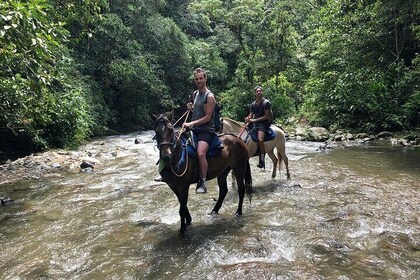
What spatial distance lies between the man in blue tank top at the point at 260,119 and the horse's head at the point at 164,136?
3.99 m

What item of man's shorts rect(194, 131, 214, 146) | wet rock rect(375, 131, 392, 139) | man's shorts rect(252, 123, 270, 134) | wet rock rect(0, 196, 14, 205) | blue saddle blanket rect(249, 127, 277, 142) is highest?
man's shorts rect(194, 131, 214, 146)

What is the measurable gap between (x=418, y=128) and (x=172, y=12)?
29.6 metres

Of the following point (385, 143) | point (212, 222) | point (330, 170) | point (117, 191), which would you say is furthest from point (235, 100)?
point (212, 222)

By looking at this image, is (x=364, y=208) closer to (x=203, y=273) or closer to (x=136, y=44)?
(x=203, y=273)

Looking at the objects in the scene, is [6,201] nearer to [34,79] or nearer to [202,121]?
[34,79]

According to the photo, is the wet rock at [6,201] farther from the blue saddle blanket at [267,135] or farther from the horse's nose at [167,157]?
the blue saddle blanket at [267,135]

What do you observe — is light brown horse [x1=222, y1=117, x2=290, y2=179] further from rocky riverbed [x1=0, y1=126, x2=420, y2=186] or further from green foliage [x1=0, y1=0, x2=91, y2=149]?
rocky riverbed [x1=0, y1=126, x2=420, y2=186]

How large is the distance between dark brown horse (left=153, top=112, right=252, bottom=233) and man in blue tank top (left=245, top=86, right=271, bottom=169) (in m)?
1.93

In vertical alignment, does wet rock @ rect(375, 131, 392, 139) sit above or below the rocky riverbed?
below

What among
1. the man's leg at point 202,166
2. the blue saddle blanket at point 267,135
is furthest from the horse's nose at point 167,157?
the blue saddle blanket at point 267,135

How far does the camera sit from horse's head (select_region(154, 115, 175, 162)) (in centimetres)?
503

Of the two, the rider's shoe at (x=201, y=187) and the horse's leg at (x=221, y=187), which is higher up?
the rider's shoe at (x=201, y=187)

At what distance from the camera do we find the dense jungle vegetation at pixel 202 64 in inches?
392

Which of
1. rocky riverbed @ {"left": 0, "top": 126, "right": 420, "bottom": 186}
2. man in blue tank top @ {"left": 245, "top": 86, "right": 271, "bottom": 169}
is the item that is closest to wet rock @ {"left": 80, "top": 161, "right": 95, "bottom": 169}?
rocky riverbed @ {"left": 0, "top": 126, "right": 420, "bottom": 186}
